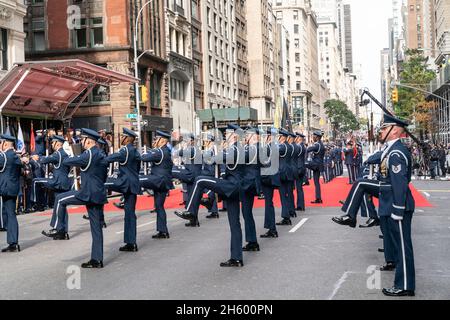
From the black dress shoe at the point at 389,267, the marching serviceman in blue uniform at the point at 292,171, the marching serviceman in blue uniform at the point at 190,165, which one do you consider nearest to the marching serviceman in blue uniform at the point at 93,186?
the black dress shoe at the point at 389,267

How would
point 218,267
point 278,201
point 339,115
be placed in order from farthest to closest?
point 339,115 → point 278,201 → point 218,267

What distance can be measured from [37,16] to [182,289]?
127ft

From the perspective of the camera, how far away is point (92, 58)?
41.6 meters

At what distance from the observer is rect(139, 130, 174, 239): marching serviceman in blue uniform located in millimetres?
12406

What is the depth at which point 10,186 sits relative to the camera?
11555 millimetres

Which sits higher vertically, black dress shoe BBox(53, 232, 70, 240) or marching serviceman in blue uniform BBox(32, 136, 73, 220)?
marching serviceman in blue uniform BBox(32, 136, 73, 220)

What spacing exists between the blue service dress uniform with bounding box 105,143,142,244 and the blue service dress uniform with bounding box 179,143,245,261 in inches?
74.6

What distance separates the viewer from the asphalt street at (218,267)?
7594 millimetres

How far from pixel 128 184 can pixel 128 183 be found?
0.02m

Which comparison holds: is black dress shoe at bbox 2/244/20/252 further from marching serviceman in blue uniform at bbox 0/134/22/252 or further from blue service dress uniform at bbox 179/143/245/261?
blue service dress uniform at bbox 179/143/245/261

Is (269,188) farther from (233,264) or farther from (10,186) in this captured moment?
(10,186)

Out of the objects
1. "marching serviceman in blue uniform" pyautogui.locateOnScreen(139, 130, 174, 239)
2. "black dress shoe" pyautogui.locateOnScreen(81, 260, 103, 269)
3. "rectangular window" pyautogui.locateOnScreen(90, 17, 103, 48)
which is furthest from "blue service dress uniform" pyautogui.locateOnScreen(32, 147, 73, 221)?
"rectangular window" pyautogui.locateOnScreen(90, 17, 103, 48)

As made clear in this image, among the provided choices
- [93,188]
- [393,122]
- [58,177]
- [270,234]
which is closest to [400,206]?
[393,122]

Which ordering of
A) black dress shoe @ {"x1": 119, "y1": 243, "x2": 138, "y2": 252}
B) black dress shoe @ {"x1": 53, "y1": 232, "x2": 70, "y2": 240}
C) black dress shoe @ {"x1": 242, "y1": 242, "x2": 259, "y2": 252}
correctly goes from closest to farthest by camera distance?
black dress shoe @ {"x1": 242, "y1": 242, "x2": 259, "y2": 252}
black dress shoe @ {"x1": 119, "y1": 243, "x2": 138, "y2": 252}
black dress shoe @ {"x1": 53, "y1": 232, "x2": 70, "y2": 240}
